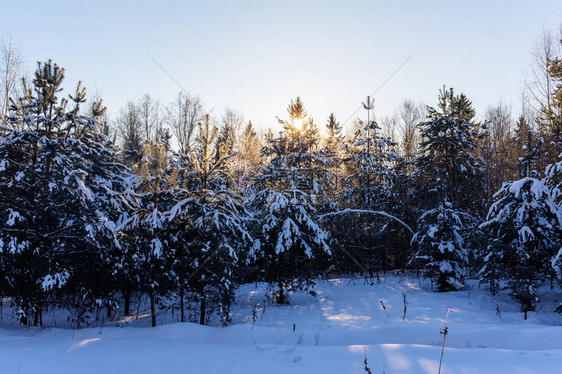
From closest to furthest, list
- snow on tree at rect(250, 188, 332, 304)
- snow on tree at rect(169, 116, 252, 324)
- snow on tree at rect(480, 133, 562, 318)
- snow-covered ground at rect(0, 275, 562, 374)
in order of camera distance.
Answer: snow-covered ground at rect(0, 275, 562, 374) < snow on tree at rect(169, 116, 252, 324) < snow on tree at rect(480, 133, 562, 318) < snow on tree at rect(250, 188, 332, 304)

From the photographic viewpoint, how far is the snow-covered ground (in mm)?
4293

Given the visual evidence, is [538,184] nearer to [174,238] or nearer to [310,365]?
[310,365]

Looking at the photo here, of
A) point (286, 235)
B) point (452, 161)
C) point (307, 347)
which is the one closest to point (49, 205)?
point (286, 235)

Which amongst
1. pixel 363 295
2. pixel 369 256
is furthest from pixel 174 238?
pixel 369 256

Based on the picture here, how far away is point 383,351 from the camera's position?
462 centimetres

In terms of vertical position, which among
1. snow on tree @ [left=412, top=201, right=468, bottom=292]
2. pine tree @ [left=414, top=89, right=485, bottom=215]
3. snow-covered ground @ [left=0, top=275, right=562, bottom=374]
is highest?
pine tree @ [left=414, top=89, right=485, bottom=215]

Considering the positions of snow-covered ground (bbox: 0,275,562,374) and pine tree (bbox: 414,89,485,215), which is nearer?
snow-covered ground (bbox: 0,275,562,374)

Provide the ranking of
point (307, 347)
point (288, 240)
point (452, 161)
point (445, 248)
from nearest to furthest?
point (307, 347) → point (288, 240) → point (445, 248) → point (452, 161)

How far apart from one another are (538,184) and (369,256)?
363 inches

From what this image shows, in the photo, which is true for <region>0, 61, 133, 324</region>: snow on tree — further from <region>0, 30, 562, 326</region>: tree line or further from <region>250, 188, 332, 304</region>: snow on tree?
<region>250, 188, 332, 304</region>: snow on tree

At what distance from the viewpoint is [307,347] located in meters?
5.09

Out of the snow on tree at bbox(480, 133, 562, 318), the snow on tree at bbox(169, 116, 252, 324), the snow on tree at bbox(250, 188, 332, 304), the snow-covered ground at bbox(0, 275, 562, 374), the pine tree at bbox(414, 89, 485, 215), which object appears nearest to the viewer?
the snow-covered ground at bbox(0, 275, 562, 374)

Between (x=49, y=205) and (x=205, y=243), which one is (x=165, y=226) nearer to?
(x=205, y=243)

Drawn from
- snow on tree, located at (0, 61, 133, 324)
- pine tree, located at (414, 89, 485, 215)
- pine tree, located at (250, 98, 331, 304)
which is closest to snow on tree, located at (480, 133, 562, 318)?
pine tree, located at (250, 98, 331, 304)
